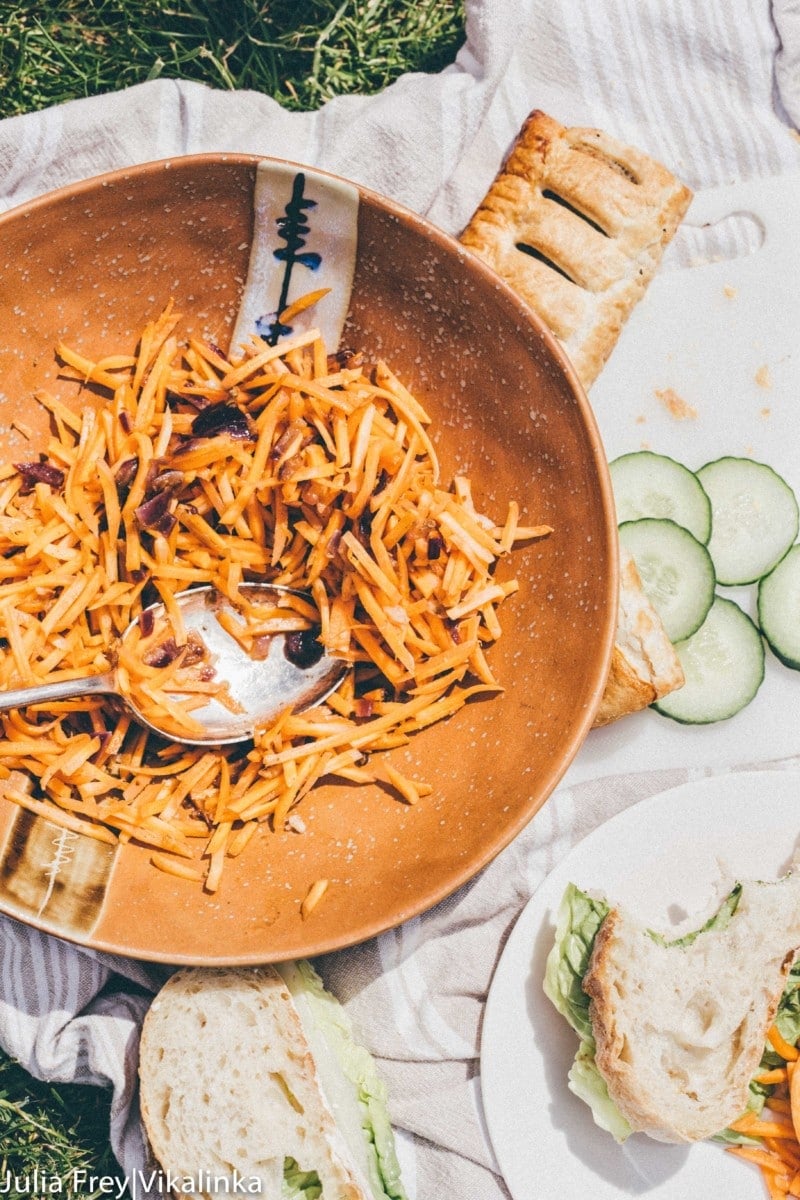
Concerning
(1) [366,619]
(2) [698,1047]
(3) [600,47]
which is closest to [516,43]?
(3) [600,47]

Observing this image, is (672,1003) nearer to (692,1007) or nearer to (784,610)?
(692,1007)

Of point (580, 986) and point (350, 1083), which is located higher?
point (580, 986)

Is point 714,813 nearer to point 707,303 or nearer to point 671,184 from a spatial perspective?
point 707,303

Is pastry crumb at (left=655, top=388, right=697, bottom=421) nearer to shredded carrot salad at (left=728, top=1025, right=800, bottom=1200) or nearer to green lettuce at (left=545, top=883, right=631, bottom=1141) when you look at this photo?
green lettuce at (left=545, top=883, right=631, bottom=1141)

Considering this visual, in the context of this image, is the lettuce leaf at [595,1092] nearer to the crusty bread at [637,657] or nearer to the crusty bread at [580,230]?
the crusty bread at [637,657]

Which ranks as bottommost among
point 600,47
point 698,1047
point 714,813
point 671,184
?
point 698,1047

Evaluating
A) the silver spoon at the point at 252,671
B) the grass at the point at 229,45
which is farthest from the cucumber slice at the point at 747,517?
the grass at the point at 229,45

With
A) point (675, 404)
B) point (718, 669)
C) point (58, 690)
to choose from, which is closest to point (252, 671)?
point (58, 690)
